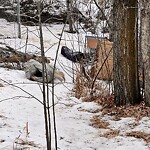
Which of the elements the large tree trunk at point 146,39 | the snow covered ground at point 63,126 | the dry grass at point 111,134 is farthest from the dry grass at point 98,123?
the large tree trunk at point 146,39

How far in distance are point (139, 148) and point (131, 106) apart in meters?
1.49

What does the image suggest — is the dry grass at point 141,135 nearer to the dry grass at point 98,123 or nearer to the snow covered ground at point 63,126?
the snow covered ground at point 63,126

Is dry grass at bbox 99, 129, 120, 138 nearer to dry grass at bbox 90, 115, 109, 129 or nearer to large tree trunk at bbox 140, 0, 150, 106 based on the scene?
dry grass at bbox 90, 115, 109, 129

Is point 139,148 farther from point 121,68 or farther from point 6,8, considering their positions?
point 6,8

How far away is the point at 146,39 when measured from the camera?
4.79 meters

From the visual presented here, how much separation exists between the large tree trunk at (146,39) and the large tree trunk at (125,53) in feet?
0.80

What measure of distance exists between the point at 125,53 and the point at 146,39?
0.42 meters

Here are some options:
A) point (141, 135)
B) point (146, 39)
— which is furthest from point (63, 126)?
point (146, 39)

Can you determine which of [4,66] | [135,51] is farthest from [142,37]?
[4,66]

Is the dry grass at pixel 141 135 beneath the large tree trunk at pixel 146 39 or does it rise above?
beneath

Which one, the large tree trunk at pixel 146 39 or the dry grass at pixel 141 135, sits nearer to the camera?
the dry grass at pixel 141 135

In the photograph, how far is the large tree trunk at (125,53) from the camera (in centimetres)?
504

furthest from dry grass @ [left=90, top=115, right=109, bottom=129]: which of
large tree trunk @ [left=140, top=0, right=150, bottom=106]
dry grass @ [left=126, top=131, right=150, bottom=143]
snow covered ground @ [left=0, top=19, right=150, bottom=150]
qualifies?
large tree trunk @ [left=140, top=0, right=150, bottom=106]

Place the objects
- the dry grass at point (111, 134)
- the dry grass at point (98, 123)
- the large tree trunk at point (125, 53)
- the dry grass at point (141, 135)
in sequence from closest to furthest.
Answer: the dry grass at point (141, 135), the dry grass at point (111, 134), the dry grass at point (98, 123), the large tree trunk at point (125, 53)
